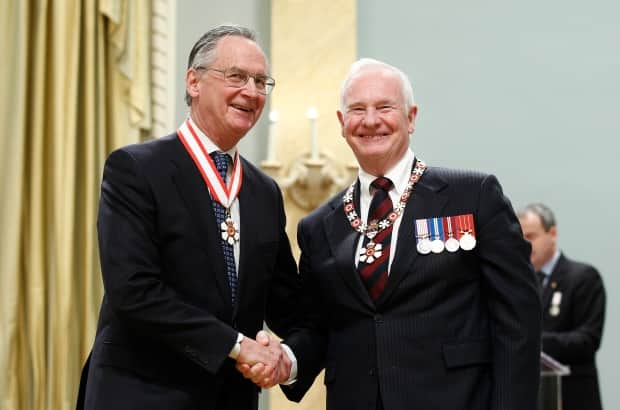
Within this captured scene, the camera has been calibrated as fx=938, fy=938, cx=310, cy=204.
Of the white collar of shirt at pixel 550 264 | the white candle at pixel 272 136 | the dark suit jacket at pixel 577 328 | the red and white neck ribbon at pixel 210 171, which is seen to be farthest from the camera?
the white collar of shirt at pixel 550 264

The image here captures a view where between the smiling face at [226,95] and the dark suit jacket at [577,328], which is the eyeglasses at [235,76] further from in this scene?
the dark suit jacket at [577,328]

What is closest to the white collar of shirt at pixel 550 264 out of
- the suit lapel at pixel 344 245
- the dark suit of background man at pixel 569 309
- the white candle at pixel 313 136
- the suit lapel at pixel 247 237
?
the dark suit of background man at pixel 569 309

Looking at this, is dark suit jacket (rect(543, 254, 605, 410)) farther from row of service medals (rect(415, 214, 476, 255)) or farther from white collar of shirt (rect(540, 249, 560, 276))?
row of service medals (rect(415, 214, 476, 255))

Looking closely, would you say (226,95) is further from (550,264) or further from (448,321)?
(550,264)

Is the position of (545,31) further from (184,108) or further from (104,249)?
(104,249)

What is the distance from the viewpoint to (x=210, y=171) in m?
3.06

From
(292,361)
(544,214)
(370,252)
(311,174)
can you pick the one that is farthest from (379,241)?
(544,214)

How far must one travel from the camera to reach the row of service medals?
2975mm

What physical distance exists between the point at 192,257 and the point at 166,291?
143mm

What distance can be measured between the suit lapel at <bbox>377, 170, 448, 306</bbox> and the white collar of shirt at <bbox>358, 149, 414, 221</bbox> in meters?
0.05

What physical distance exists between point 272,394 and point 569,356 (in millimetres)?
1891

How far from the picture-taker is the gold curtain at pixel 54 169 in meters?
4.71

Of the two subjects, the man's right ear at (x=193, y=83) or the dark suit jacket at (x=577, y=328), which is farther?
the dark suit jacket at (x=577, y=328)

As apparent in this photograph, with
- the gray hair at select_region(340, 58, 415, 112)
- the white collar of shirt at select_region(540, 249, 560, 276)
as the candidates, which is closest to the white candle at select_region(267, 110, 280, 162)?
the white collar of shirt at select_region(540, 249, 560, 276)
